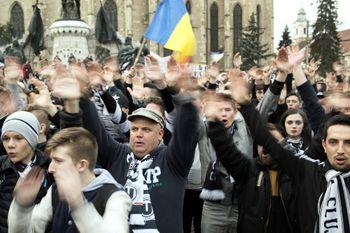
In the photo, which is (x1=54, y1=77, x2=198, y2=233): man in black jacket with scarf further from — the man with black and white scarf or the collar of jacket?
the man with black and white scarf

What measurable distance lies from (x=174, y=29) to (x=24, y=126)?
400 cm

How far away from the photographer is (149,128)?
11.0ft

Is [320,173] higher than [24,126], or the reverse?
[24,126]

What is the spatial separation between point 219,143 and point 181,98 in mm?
558

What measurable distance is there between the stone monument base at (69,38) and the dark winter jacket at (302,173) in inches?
778

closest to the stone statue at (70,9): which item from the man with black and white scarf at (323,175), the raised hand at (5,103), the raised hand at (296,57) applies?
the raised hand at (5,103)

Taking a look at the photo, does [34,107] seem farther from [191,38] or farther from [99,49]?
[99,49]

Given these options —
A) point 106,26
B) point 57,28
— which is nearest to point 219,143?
point 57,28

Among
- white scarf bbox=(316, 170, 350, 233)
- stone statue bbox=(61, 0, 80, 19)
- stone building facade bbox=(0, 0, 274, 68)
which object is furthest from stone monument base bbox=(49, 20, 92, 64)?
stone building facade bbox=(0, 0, 274, 68)

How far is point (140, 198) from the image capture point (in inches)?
124

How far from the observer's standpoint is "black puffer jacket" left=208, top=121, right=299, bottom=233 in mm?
3668

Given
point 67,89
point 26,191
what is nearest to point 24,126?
point 67,89

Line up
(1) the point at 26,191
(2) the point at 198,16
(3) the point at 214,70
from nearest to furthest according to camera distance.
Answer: (1) the point at 26,191
(3) the point at 214,70
(2) the point at 198,16

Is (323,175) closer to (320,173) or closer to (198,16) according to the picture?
(320,173)
